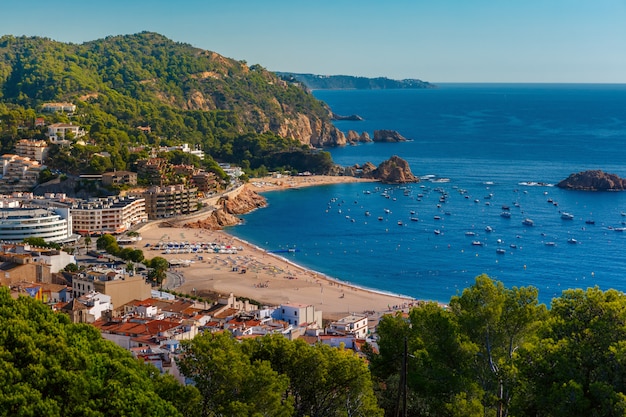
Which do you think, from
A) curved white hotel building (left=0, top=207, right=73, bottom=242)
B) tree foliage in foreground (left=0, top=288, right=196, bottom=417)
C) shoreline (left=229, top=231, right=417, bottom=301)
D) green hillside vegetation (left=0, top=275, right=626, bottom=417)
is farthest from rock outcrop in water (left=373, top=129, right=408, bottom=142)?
tree foliage in foreground (left=0, top=288, right=196, bottom=417)

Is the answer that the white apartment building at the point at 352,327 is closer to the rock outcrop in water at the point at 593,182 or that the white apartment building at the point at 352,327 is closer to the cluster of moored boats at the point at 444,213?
the cluster of moored boats at the point at 444,213

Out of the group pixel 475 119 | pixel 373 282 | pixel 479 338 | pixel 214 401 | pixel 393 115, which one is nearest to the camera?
pixel 214 401

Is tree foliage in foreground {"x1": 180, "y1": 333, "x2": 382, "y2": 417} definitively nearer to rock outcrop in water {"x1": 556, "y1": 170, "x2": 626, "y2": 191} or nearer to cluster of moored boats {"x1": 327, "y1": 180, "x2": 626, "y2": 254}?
cluster of moored boats {"x1": 327, "y1": 180, "x2": 626, "y2": 254}

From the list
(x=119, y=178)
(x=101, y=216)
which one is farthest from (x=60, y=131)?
(x=101, y=216)

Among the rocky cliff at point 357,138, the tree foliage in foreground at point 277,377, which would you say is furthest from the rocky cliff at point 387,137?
the tree foliage in foreground at point 277,377

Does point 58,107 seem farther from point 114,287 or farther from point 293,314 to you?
point 293,314

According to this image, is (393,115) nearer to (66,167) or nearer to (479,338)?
(66,167)

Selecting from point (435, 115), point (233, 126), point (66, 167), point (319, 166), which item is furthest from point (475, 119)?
point (66, 167)
